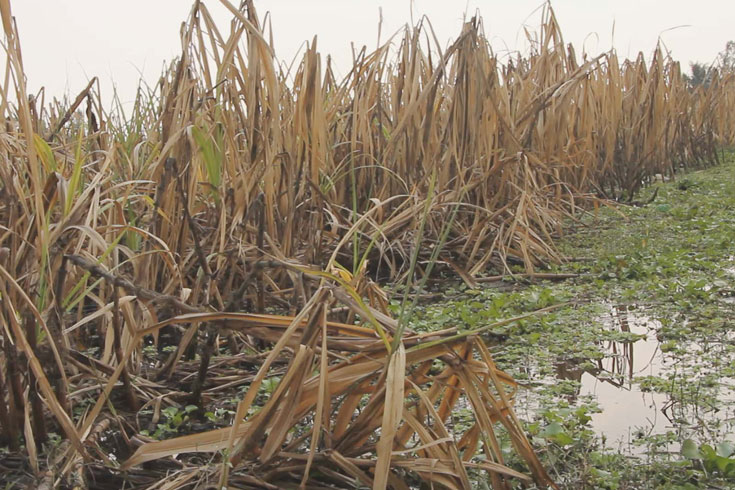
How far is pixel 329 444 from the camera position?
1.21m

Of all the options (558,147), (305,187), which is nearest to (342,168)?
(305,187)

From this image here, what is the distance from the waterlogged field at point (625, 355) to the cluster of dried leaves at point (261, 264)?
0.12 meters

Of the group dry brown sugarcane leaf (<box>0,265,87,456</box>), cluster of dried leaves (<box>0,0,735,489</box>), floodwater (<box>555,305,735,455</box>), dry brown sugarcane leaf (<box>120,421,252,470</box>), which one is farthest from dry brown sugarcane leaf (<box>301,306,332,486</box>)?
floodwater (<box>555,305,735,455</box>)

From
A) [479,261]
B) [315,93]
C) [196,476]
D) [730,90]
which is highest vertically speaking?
[730,90]

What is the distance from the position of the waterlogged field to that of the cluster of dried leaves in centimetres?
12

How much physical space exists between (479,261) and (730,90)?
7.21 metres

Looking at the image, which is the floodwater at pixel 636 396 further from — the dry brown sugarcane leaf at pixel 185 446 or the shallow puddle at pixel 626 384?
the dry brown sugarcane leaf at pixel 185 446

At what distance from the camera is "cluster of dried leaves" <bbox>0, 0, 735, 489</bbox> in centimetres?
119

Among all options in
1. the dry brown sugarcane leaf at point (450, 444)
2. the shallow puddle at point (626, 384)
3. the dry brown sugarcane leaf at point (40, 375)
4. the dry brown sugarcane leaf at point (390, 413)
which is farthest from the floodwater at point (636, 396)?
the dry brown sugarcane leaf at point (40, 375)

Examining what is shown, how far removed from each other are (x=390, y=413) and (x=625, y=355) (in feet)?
3.99

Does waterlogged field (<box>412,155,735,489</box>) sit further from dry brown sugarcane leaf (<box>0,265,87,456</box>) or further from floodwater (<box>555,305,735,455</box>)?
dry brown sugarcane leaf (<box>0,265,87,456</box>)

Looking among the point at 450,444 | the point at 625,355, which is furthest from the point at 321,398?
the point at 625,355

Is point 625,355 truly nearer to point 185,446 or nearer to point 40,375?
point 185,446

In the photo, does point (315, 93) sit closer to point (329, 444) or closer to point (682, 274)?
point (329, 444)
